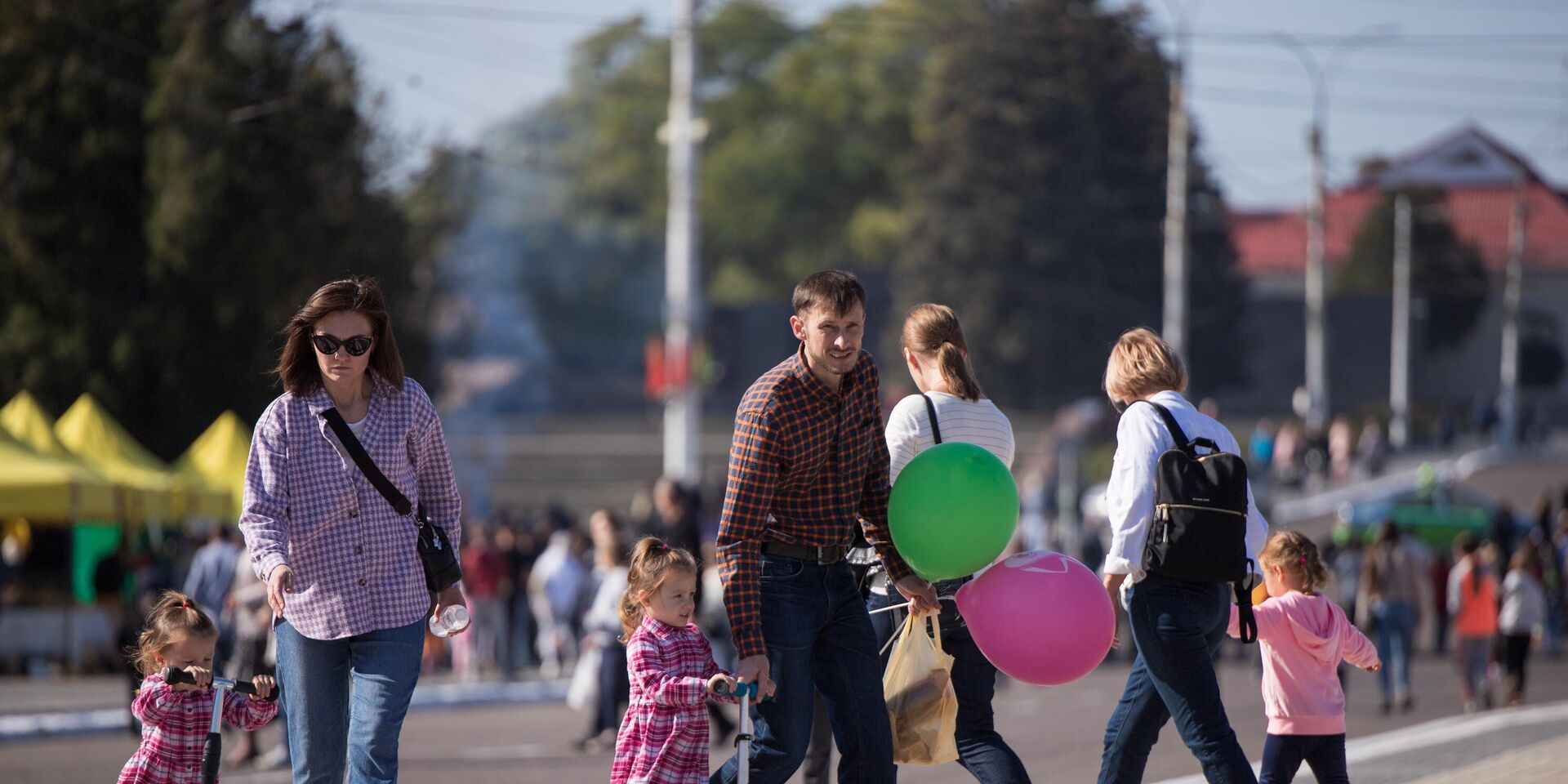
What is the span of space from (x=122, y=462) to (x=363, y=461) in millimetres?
17363

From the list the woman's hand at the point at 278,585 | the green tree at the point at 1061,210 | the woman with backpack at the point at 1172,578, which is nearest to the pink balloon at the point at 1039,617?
the woman with backpack at the point at 1172,578

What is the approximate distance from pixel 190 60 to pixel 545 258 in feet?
197

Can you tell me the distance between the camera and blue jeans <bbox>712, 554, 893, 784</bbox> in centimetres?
543

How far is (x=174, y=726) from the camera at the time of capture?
562 centimetres

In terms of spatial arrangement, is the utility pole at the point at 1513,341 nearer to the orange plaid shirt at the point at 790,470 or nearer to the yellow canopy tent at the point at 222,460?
the yellow canopy tent at the point at 222,460

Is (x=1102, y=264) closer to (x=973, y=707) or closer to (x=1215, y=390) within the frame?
(x=1215, y=390)

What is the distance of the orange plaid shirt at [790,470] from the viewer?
5359 millimetres

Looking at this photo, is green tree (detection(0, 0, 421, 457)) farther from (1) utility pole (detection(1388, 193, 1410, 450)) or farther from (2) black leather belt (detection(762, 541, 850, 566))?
(1) utility pole (detection(1388, 193, 1410, 450))

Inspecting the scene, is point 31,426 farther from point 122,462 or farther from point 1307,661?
point 1307,661

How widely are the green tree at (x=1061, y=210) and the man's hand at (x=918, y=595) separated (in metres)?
Answer: 48.5

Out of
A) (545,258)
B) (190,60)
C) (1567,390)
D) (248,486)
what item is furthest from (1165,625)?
(545,258)

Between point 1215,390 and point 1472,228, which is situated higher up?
point 1472,228

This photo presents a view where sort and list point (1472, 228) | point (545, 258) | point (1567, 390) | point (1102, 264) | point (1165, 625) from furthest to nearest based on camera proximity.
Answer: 1. point (545, 258)
2. point (1472, 228)
3. point (1567, 390)
4. point (1102, 264)
5. point (1165, 625)

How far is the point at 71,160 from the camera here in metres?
27.7
